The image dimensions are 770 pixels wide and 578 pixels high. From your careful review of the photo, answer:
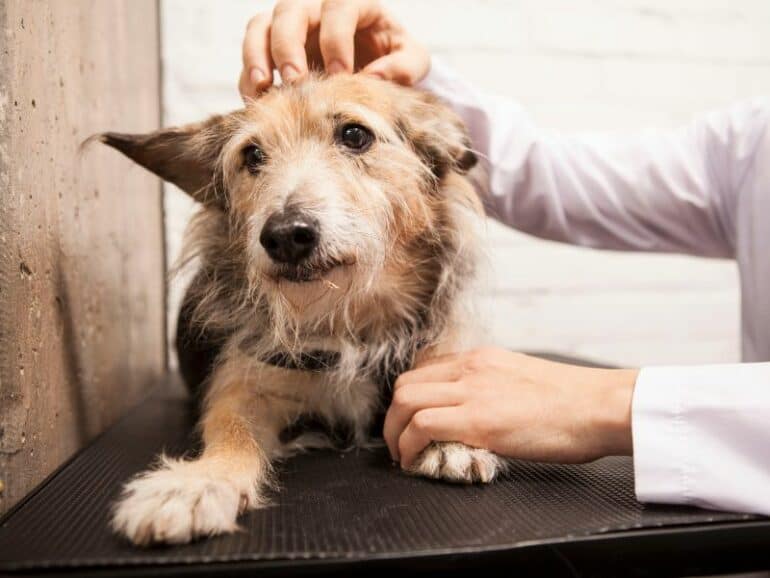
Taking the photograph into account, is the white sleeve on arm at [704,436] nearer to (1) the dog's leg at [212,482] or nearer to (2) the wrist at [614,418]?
(2) the wrist at [614,418]

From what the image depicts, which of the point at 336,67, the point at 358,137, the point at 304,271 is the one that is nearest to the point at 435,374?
the point at 304,271

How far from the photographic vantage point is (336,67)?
129 cm

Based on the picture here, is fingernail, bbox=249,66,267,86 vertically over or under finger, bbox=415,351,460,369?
over

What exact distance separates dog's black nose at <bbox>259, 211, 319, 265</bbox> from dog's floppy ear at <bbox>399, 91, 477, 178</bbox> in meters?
0.43

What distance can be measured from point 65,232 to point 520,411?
0.86m

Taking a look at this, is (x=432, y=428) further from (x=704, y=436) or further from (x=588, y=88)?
(x=588, y=88)

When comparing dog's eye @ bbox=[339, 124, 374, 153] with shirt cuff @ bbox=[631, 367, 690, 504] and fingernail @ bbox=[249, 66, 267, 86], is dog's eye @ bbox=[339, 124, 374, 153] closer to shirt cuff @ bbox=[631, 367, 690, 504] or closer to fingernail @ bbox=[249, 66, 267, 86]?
fingernail @ bbox=[249, 66, 267, 86]

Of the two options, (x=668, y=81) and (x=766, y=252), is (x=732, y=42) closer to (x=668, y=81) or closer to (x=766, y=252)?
(x=668, y=81)

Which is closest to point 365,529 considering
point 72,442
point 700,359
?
point 72,442

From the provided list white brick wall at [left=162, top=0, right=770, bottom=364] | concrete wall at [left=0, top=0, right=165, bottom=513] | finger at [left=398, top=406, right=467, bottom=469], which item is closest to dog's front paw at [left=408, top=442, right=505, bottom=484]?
finger at [left=398, top=406, right=467, bottom=469]

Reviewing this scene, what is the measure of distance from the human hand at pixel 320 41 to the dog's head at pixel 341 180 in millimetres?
43

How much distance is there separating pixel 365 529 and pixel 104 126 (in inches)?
44.5

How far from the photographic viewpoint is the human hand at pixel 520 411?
3.07ft

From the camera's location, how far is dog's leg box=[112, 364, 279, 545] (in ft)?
2.41
